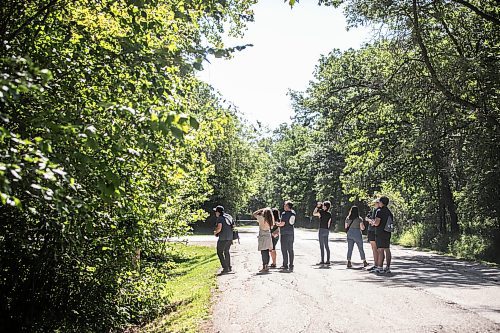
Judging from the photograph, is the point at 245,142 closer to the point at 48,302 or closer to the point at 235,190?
the point at 235,190

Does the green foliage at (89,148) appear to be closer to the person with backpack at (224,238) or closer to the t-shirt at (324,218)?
the person with backpack at (224,238)

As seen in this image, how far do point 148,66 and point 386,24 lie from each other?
16102 millimetres

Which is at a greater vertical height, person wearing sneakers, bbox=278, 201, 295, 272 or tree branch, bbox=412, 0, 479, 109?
tree branch, bbox=412, 0, 479, 109

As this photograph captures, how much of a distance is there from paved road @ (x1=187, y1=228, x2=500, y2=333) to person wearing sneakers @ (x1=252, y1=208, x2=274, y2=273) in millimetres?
423

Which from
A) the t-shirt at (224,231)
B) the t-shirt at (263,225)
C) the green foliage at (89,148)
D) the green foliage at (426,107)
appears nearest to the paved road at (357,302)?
the t-shirt at (224,231)

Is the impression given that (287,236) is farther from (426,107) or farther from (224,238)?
(426,107)

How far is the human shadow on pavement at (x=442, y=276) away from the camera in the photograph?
40.9 feet

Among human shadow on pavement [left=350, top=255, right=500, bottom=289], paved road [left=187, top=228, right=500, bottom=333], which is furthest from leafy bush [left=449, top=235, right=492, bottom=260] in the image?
paved road [left=187, top=228, right=500, bottom=333]

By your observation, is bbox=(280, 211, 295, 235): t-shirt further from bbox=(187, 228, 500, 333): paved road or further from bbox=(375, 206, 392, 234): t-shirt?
bbox=(375, 206, 392, 234): t-shirt

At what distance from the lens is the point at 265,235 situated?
15.6 meters

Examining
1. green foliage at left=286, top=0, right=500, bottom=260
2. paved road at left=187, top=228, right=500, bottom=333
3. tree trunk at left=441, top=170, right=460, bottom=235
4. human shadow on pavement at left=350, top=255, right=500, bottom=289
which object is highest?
green foliage at left=286, top=0, right=500, bottom=260

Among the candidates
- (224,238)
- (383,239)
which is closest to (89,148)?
(383,239)

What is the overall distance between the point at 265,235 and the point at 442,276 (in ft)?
16.4

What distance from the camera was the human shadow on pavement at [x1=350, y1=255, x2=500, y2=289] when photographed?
12477 millimetres
